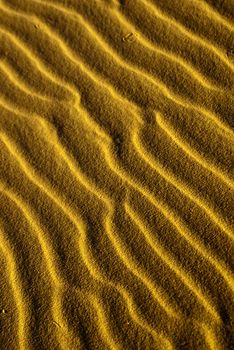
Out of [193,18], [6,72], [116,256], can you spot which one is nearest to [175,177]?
[116,256]

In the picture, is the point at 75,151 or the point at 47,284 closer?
the point at 47,284

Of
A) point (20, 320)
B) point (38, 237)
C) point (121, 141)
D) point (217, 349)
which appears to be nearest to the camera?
point (217, 349)

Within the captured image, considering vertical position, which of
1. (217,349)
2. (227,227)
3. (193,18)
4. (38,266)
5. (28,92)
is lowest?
(217,349)

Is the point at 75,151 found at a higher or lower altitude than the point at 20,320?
higher

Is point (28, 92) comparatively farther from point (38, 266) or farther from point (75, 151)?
point (38, 266)

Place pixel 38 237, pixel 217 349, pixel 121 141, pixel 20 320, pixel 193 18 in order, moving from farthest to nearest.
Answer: pixel 193 18 < pixel 121 141 < pixel 38 237 < pixel 20 320 < pixel 217 349

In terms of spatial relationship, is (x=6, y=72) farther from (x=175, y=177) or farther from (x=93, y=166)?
(x=175, y=177)
